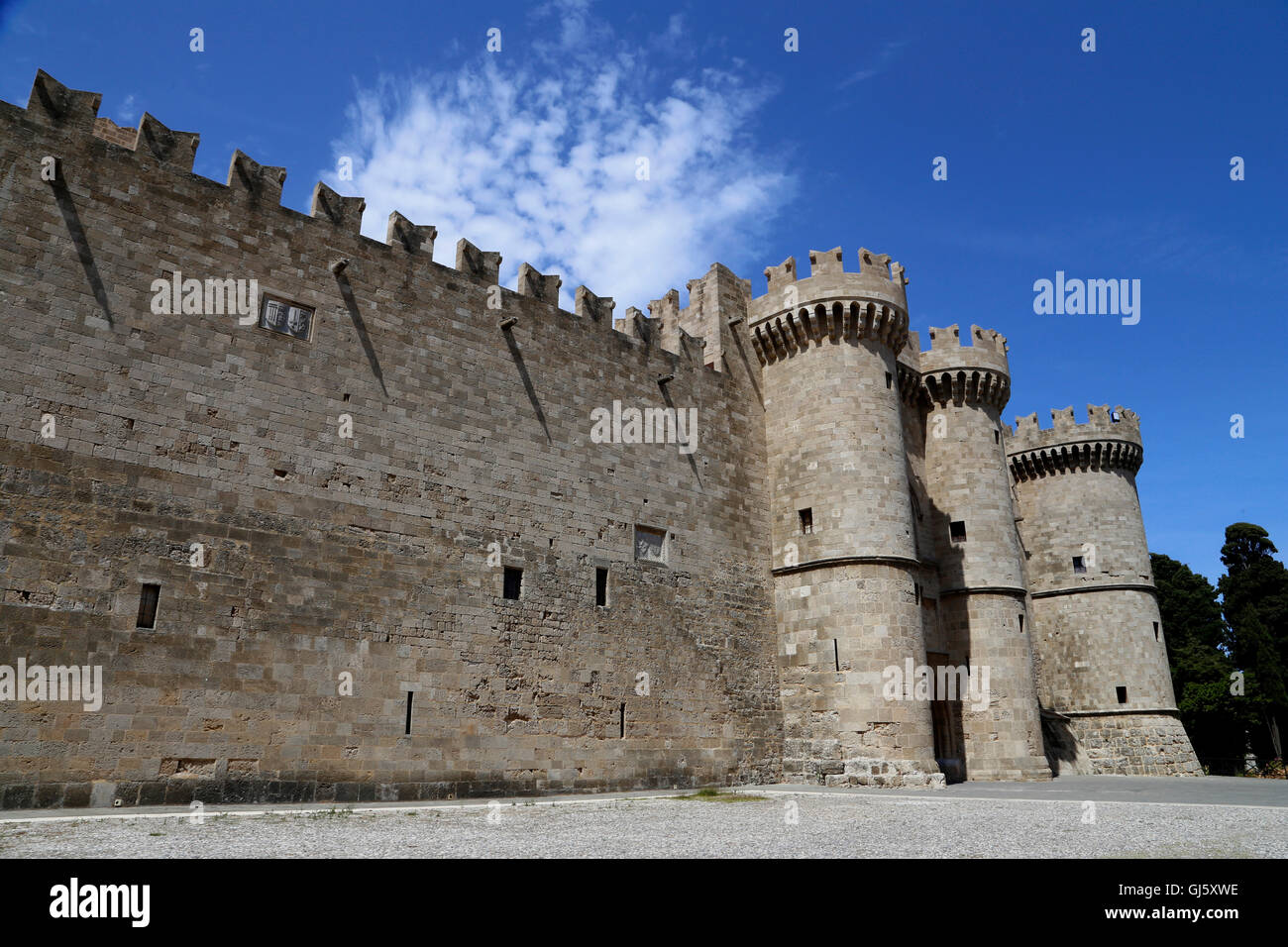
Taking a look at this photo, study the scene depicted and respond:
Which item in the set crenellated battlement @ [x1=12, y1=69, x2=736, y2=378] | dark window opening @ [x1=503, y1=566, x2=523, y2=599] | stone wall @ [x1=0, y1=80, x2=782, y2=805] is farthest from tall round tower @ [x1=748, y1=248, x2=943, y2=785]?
dark window opening @ [x1=503, y1=566, x2=523, y2=599]

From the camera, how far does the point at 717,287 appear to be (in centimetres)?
2083

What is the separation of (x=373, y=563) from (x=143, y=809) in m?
4.39

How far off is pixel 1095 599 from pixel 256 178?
26.5 meters

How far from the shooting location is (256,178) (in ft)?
43.6

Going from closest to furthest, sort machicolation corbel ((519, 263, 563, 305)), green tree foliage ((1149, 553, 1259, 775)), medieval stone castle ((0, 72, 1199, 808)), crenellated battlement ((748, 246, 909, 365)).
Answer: medieval stone castle ((0, 72, 1199, 808)) → machicolation corbel ((519, 263, 563, 305)) → crenellated battlement ((748, 246, 909, 365)) → green tree foliage ((1149, 553, 1259, 775))

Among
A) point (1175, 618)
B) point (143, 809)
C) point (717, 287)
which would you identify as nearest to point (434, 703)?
point (143, 809)

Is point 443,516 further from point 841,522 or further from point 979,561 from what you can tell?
point 979,561

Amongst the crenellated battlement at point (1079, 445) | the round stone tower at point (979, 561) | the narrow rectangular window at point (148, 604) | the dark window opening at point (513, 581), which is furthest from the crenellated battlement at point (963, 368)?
the narrow rectangular window at point (148, 604)

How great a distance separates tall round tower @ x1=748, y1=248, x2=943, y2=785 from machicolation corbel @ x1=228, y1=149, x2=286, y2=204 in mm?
11367

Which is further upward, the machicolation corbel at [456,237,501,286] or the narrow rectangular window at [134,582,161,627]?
the machicolation corbel at [456,237,501,286]

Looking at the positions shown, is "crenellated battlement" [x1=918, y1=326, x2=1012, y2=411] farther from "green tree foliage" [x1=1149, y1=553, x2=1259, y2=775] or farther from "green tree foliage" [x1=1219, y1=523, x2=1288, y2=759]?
"green tree foliage" [x1=1219, y1=523, x2=1288, y2=759]

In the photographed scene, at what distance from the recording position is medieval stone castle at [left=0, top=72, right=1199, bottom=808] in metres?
10.6

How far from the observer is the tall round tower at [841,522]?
17.1 meters
